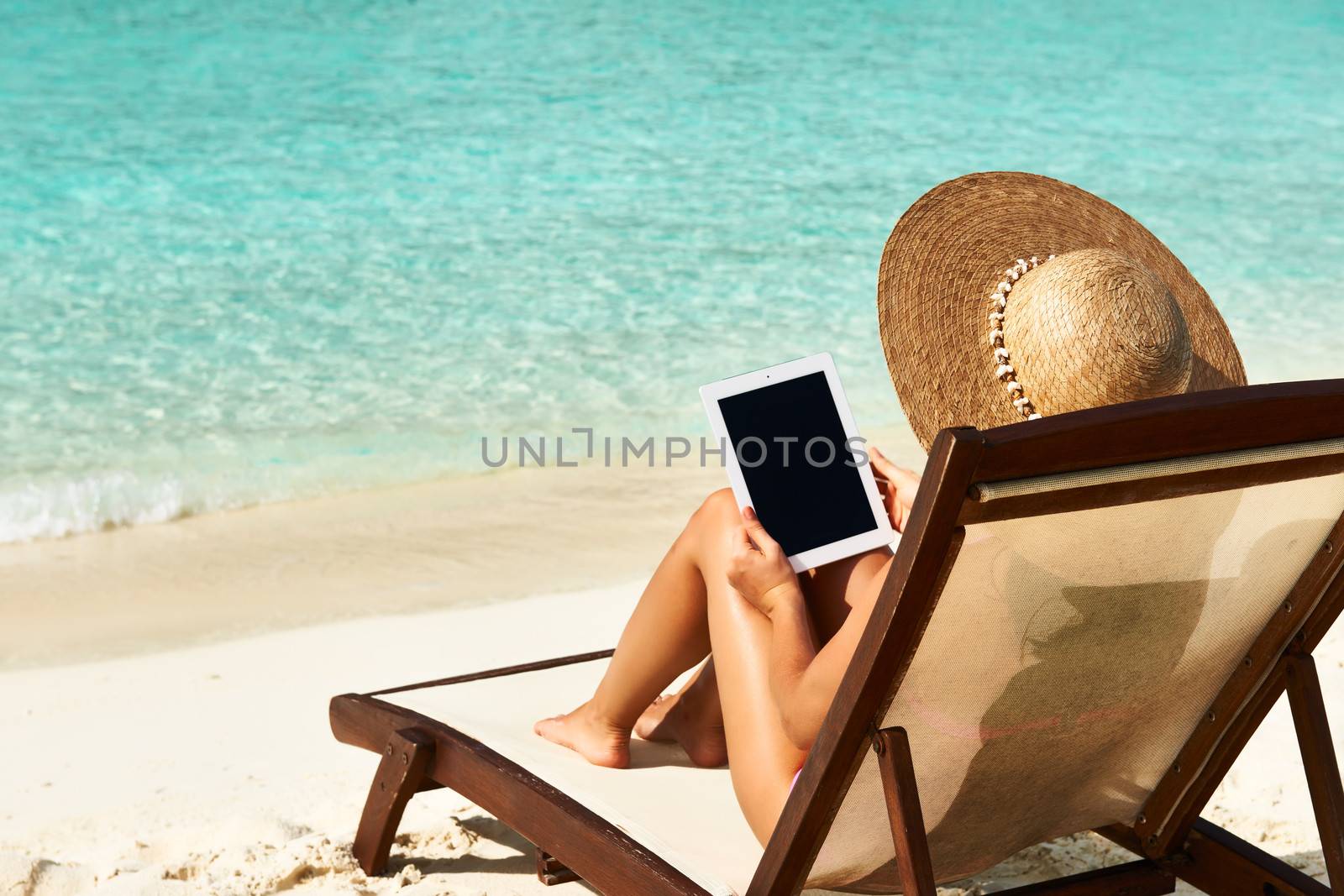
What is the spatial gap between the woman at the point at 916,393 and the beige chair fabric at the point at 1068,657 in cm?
16

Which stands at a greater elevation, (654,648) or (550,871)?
(654,648)

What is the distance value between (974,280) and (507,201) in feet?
29.9

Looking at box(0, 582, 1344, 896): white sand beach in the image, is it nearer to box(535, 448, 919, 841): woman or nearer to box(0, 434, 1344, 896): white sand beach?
box(0, 434, 1344, 896): white sand beach

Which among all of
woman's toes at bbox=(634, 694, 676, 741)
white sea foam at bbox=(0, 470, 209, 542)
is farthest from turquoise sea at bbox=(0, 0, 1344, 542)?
woman's toes at bbox=(634, 694, 676, 741)

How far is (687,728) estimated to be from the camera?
2549mm

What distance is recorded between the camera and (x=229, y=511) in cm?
620

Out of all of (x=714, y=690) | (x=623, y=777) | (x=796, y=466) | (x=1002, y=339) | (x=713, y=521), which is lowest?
(x=623, y=777)

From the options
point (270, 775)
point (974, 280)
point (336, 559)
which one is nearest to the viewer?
point (974, 280)

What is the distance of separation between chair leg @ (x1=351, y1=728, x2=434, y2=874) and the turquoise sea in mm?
3838

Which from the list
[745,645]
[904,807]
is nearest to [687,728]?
[745,645]

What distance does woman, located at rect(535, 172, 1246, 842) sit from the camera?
2004mm

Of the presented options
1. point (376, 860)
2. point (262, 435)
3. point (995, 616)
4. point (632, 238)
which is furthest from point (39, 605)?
point (632, 238)

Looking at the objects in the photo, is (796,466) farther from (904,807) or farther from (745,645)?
(904,807)

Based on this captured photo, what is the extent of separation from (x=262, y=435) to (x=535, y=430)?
145cm
